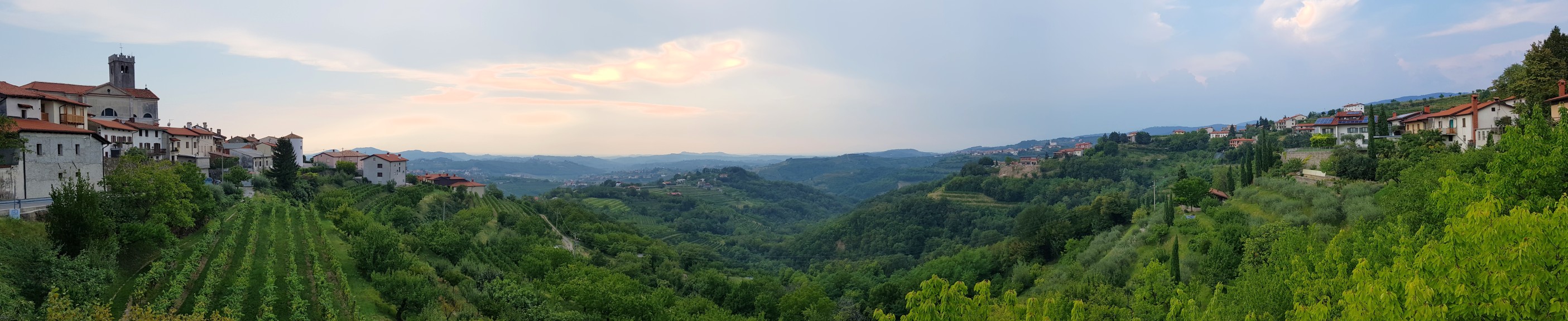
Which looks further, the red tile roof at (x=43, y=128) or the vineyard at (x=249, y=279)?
the red tile roof at (x=43, y=128)

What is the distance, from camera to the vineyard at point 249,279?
15.4 metres

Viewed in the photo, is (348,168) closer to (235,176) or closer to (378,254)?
(235,176)

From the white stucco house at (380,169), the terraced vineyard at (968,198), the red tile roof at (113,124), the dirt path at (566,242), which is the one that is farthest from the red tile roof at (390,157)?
the terraced vineyard at (968,198)

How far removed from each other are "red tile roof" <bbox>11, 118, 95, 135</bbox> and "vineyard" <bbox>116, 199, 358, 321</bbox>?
4.83 m

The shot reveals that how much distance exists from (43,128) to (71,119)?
20.3 feet

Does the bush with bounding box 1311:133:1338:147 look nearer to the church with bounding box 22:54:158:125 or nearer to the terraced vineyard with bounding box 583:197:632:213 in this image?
the church with bounding box 22:54:158:125

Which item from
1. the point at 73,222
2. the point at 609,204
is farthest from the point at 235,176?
the point at 609,204

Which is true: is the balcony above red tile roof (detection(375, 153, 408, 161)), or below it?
above

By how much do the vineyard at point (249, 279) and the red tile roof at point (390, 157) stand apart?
35.6 meters

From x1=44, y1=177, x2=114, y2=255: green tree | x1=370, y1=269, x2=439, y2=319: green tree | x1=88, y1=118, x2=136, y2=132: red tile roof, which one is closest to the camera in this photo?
x1=44, y1=177, x2=114, y2=255: green tree

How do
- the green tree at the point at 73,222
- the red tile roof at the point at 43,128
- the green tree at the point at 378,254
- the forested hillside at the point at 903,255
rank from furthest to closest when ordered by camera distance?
1. the green tree at the point at 378,254
2. the red tile roof at the point at 43,128
3. the green tree at the point at 73,222
4. the forested hillside at the point at 903,255

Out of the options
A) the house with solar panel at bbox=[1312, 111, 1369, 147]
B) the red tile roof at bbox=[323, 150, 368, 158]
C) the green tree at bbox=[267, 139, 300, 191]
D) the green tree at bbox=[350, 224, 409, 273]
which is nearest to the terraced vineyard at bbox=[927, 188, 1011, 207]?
the house with solar panel at bbox=[1312, 111, 1369, 147]

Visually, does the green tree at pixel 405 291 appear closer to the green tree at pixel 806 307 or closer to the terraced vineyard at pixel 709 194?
the green tree at pixel 806 307

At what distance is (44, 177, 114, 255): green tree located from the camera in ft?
51.9
